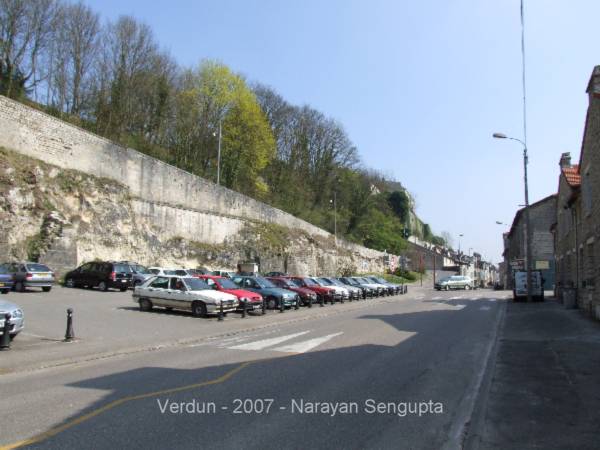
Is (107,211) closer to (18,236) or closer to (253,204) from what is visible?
(18,236)

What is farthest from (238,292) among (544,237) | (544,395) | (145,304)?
(544,237)

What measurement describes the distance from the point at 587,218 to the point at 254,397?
59.1 feet

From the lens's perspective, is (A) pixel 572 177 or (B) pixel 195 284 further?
(A) pixel 572 177

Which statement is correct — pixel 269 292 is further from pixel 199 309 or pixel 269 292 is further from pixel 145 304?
pixel 145 304

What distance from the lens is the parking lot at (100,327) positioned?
11219 millimetres

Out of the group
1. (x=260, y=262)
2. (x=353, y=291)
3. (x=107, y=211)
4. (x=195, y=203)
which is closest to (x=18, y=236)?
(x=107, y=211)

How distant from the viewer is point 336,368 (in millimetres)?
9992

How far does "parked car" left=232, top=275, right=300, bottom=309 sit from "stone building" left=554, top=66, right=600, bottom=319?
12.1m

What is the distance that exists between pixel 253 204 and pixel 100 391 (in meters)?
45.3

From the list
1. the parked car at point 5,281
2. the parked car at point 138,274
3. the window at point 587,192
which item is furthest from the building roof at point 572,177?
the parked car at point 5,281

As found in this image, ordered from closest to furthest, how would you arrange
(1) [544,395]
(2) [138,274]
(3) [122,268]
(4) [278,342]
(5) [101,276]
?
(1) [544,395]
(4) [278,342]
(5) [101,276]
(3) [122,268]
(2) [138,274]

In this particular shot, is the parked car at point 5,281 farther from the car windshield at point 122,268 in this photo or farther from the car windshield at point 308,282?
the car windshield at point 308,282

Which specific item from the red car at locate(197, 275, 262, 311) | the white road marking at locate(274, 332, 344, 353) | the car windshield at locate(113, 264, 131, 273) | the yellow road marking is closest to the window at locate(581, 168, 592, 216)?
the white road marking at locate(274, 332, 344, 353)

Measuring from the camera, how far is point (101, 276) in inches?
1123
